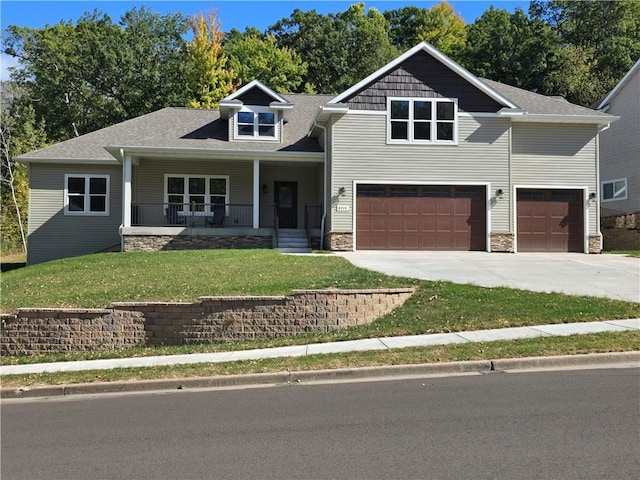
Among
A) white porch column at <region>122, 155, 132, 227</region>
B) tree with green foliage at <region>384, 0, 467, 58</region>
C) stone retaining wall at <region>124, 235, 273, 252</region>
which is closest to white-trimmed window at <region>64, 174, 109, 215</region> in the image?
white porch column at <region>122, 155, 132, 227</region>

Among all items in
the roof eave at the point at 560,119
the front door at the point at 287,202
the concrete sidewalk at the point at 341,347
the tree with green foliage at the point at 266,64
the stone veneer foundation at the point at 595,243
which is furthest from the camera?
the tree with green foliage at the point at 266,64

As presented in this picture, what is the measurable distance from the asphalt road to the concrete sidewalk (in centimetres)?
162

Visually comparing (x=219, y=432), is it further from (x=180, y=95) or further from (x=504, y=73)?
(x=504, y=73)

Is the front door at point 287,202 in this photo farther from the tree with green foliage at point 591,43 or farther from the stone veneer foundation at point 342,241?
the tree with green foliage at point 591,43

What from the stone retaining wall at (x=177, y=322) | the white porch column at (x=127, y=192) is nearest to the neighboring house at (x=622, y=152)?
the stone retaining wall at (x=177, y=322)

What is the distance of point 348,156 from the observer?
67.1 feet

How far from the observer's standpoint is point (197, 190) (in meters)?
23.5

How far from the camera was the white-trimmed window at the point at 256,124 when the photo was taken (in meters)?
22.9

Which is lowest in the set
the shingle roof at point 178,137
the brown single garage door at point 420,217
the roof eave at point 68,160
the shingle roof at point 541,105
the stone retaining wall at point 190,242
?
the stone retaining wall at point 190,242

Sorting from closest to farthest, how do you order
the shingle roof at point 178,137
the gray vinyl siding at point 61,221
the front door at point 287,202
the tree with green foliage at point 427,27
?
the shingle roof at point 178,137, the gray vinyl siding at point 61,221, the front door at point 287,202, the tree with green foliage at point 427,27

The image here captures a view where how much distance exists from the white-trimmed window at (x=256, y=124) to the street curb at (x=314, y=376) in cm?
1627

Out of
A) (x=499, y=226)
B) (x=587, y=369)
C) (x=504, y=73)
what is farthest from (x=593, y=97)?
(x=587, y=369)

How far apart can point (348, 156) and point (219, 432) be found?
15796mm

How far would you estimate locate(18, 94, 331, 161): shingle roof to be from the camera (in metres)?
22.1
